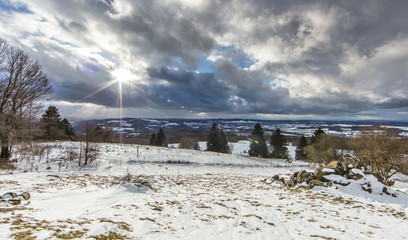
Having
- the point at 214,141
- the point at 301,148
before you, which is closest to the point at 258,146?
the point at 214,141

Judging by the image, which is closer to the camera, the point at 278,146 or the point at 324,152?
the point at 324,152

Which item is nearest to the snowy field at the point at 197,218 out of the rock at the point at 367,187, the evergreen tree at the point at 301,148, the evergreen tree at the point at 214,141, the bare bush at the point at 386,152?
the rock at the point at 367,187

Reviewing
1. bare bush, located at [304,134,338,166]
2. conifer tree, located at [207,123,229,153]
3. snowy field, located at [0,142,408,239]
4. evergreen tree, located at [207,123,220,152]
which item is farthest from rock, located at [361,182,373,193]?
evergreen tree, located at [207,123,220,152]

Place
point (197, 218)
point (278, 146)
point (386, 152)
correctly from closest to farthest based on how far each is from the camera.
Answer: point (197, 218) → point (386, 152) → point (278, 146)

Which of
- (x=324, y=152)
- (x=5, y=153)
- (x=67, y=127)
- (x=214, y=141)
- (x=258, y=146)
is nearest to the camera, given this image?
(x=5, y=153)

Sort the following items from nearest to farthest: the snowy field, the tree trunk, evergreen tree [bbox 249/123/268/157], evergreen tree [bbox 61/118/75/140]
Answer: the snowy field
the tree trunk
evergreen tree [bbox 61/118/75/140]
evergreen tree [bbox 249/123/268/157]

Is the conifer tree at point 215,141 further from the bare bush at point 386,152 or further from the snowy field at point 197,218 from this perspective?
the snowy field at point 197,218

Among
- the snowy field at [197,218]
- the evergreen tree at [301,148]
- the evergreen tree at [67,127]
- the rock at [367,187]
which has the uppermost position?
the evergreen tree at [67,127]

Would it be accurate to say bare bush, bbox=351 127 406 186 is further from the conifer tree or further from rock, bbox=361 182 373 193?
the conifer tree

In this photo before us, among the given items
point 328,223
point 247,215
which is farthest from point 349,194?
point 247,215

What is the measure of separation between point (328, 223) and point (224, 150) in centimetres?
5327

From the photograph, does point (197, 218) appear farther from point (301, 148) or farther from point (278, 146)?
point (301, 148)

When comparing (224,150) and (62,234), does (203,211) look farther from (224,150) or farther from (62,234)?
(224,150)

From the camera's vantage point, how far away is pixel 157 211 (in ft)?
24.2
